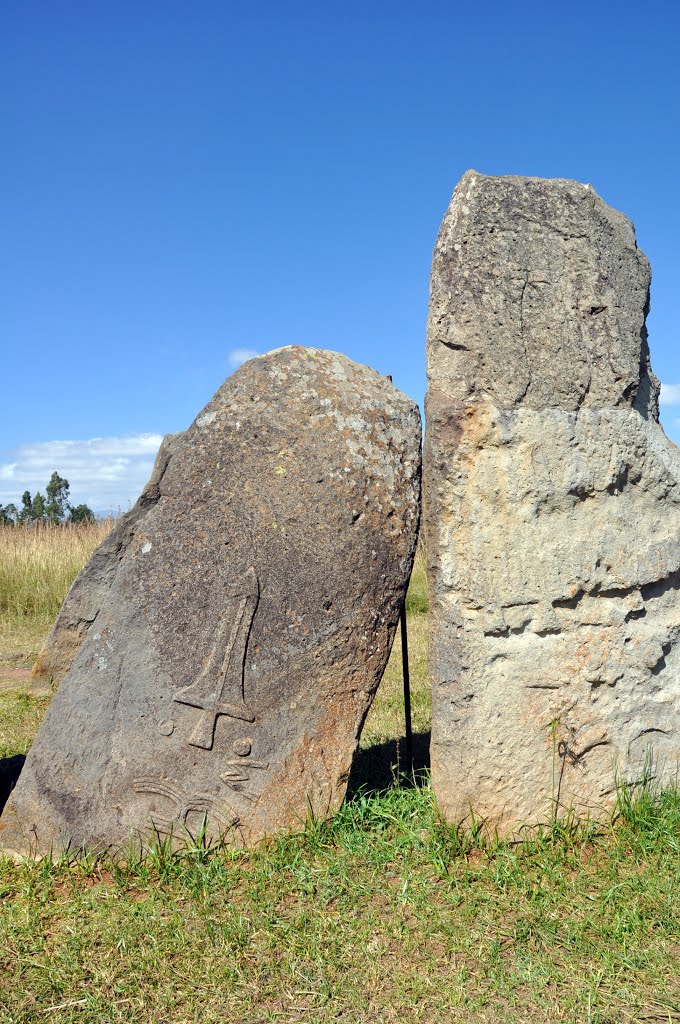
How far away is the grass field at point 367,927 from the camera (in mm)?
2803

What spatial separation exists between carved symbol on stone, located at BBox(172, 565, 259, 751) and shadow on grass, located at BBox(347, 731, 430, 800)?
680mm

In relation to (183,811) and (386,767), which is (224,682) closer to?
(183,811)

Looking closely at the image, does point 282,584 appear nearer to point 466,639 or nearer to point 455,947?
point 466,639

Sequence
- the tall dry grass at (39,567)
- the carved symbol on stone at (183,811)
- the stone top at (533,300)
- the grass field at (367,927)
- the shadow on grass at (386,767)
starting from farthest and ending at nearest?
the tall dry grass at (39,567), the shadow on grass at (386,767), the stone top at (533,300), the carved symbol on stone at (183,811), the grass field at (367,927)

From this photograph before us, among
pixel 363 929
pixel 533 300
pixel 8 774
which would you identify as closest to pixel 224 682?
pixel 363 929

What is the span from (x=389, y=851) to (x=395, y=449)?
1.73m

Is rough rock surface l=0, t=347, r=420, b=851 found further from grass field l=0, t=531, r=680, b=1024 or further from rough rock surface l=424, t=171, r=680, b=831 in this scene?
rough rock surface l=424, t=171, r=680, b=831

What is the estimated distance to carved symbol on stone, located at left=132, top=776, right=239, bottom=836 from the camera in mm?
3615

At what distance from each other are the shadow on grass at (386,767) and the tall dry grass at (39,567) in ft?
18.9

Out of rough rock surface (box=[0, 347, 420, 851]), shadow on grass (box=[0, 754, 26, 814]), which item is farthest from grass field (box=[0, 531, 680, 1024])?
shadow on grass (box=[0, 754, 26, 814])

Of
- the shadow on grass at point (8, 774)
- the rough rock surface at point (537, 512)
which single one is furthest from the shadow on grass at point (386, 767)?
the shadow on grass at point (8, 774)

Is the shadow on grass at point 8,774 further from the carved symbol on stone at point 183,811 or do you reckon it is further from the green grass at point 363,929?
the carved symbol on stone at point 183,811

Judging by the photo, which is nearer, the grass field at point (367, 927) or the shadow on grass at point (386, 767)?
the grass field at point (367, 927)

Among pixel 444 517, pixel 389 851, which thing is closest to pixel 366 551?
pixel 444 517
